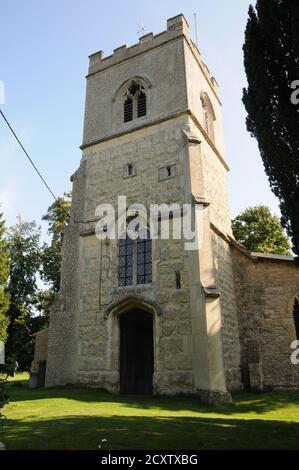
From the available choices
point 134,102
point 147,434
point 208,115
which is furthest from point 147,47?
point 147,434

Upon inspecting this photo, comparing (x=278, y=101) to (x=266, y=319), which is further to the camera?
(x=266, y=319)

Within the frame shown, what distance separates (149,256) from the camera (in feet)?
47.0

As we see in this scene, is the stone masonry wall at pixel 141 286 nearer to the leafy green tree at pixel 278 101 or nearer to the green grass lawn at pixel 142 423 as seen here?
the green grass lawn at pixel 142 423

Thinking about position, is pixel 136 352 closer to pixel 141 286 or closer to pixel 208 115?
pixel 141 286

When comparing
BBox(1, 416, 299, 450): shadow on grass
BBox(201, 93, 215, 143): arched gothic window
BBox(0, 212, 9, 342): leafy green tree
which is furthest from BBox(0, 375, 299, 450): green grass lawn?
BBox(201, 93, 215, 143): arched gothic window

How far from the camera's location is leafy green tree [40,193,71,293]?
27031mm

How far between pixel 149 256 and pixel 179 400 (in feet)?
17.6

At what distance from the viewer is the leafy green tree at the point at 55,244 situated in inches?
1064

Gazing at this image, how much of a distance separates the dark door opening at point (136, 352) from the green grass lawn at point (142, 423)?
7.19ft

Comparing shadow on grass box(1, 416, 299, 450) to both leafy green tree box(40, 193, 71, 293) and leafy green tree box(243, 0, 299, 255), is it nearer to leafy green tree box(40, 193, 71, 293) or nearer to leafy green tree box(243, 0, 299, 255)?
leafy green tree box(243, 0, 299, 255)

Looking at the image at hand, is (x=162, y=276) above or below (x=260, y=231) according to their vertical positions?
below

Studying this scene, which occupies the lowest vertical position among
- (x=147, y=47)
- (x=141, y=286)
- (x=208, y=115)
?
(x=141, y=286)
